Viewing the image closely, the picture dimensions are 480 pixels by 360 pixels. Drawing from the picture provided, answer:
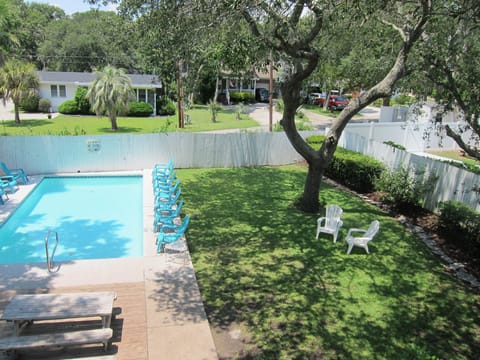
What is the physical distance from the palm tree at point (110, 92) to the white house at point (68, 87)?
10425 millimetres

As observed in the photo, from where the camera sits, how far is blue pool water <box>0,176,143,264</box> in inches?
406

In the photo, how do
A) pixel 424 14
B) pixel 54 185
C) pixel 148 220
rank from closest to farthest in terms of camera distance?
pixel 424 14, pixel 148 220, pixel 54 185

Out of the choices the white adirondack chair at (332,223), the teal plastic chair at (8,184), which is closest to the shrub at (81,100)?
the teal plastic chair at (8,184)

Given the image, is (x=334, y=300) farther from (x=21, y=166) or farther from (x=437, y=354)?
(x=21, y=166)

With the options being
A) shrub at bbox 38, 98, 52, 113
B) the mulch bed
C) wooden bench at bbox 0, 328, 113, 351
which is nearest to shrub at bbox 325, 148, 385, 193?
the mulch bed

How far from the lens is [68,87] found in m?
35.8

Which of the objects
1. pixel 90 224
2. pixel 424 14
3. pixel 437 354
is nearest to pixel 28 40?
pixel 90 224

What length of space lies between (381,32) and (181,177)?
868 cm

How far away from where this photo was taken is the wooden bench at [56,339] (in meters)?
5.27

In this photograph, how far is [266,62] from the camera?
9.93m

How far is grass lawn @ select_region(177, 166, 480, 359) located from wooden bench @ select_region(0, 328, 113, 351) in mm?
1805

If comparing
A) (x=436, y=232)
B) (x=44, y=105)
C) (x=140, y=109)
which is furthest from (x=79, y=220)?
(x=44, y=105)

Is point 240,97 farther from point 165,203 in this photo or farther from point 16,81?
point 165,203

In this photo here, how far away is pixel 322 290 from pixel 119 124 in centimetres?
2439
